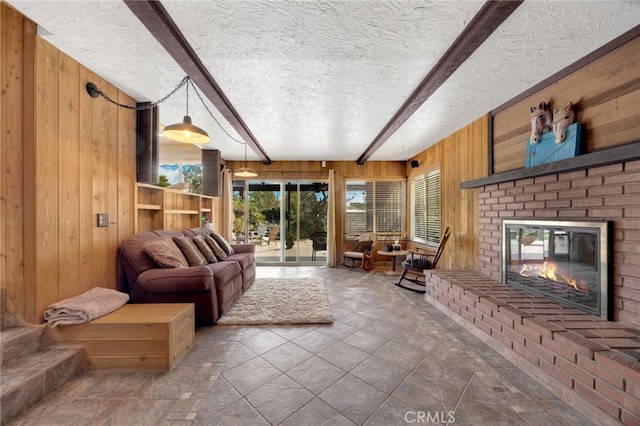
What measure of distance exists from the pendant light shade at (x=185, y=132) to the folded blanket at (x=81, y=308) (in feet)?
5.04

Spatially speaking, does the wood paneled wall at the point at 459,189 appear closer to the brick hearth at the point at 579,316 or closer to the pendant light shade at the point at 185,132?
the brick hearth at the point at 579,316

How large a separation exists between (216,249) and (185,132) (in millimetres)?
1981

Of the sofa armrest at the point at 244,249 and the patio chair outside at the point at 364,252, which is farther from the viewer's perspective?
the patio chair outside at the point at 364,252

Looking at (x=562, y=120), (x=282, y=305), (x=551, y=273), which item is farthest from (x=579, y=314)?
(x=282, y=305)

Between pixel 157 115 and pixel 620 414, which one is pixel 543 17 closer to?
pixel 620 414

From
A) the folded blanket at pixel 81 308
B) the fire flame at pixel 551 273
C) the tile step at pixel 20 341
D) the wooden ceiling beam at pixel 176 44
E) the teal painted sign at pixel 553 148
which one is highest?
the wooden ceiling beam at pixel 176 44

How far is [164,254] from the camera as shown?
2654mm

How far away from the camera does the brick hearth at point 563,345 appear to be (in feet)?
4.29

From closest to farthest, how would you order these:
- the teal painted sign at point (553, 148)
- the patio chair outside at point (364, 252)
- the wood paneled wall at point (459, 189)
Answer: the teal painted sign at point (553, 148)
the wood paneled wall at point (459, 189)
the patio chair outside at point (364, 252)

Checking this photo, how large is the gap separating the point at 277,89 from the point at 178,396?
267 centimetres

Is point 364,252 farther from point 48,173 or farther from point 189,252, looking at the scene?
point 48,173

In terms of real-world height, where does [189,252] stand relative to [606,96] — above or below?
below

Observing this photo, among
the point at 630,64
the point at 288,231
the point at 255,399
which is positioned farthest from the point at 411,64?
the point at 288,231

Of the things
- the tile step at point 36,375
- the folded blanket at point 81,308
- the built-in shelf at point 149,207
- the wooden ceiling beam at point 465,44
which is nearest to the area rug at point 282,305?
the folded blanket at point 81,308
